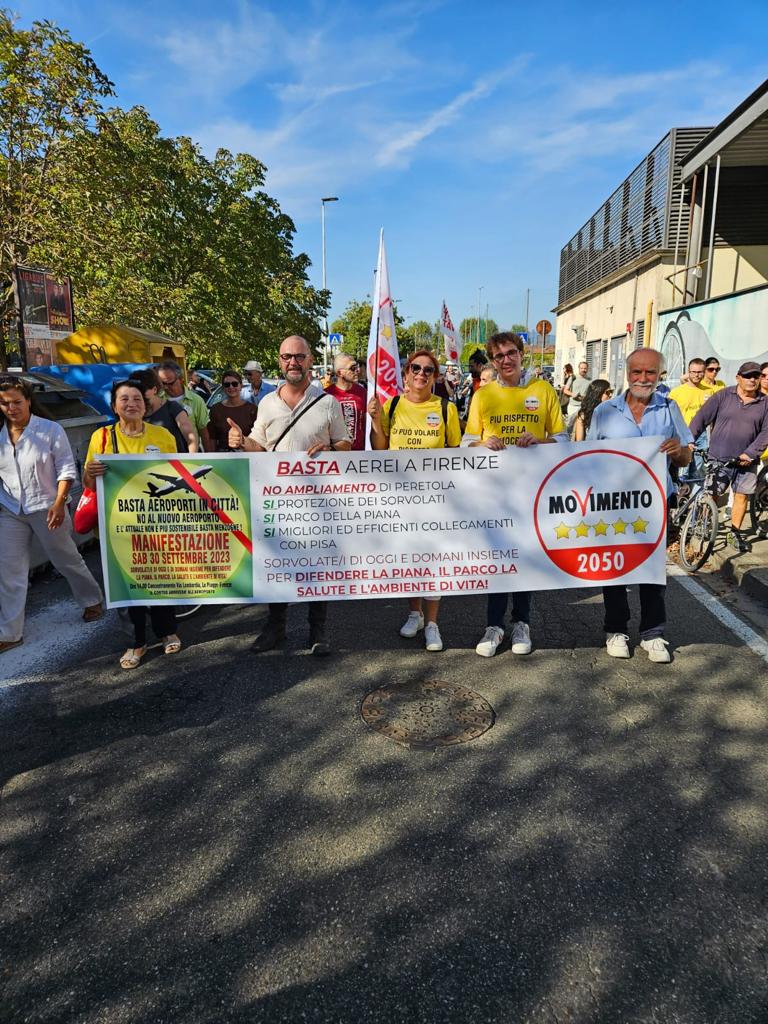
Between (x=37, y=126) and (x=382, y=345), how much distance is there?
10.9 m

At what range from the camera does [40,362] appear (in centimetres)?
1195

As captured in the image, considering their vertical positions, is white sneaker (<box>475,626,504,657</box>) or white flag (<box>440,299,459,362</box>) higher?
white flag (<box>440,299,459,362</box>)

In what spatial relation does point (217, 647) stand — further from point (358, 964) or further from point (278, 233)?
point (278, 233)

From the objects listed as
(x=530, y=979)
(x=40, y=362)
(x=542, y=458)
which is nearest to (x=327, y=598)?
(x=542, y=458)

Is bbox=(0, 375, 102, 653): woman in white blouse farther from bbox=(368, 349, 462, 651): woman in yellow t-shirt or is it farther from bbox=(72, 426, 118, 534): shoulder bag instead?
bbox=(368, 349, 462, 651): woman in yellow t-shirt

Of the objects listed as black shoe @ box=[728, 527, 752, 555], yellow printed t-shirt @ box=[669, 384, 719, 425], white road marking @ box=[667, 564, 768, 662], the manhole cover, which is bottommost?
the manhole cover

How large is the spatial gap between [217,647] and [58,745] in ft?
4.55

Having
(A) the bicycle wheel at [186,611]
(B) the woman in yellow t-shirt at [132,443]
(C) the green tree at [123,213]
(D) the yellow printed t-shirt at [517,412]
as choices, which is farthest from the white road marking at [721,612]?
(C) the green tree at [123,213]

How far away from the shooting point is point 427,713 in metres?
3.75

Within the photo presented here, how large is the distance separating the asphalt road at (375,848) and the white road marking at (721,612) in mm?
401

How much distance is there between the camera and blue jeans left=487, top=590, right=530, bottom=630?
4.67 m

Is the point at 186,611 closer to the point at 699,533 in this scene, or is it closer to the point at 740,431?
the point at 699,533

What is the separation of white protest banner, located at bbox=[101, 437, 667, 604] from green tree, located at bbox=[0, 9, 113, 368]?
33.7 ft

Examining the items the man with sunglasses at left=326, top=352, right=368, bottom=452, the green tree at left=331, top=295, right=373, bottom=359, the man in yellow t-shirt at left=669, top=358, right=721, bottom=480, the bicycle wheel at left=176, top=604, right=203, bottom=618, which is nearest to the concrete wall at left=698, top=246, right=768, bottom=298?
the man in yellow t-shirt at left=669, top=358, right=721, bottom=480
